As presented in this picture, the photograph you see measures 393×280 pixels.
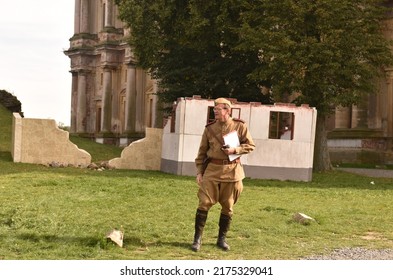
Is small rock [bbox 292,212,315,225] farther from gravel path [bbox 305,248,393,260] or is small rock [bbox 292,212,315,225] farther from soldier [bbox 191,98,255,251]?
soldier [bbox 191,98,255,251]

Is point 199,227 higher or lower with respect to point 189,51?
lower

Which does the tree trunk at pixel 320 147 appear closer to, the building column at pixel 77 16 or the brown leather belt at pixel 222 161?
the brown leather belt at pixel 222 161

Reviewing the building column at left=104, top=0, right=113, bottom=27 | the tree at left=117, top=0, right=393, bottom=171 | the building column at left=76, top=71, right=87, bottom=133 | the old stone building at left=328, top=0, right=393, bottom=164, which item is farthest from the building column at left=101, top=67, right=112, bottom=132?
the tree at left=117, top=0, right=393, bottom=171

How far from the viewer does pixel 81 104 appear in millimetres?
70688

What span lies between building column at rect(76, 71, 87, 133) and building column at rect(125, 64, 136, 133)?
403 inches

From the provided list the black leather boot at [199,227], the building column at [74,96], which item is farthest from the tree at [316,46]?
the building column at [74,96]

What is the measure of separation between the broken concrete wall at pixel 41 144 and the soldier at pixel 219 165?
19595 mm

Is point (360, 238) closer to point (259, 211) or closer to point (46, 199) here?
point (259, 211)

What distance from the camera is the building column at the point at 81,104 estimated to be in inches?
2781

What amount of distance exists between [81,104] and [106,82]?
5.87 m

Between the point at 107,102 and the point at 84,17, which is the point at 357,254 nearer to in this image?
the point at 107,102

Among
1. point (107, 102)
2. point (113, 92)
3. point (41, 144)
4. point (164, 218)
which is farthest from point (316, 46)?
point (113, 92)

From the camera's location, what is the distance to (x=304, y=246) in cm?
1307
